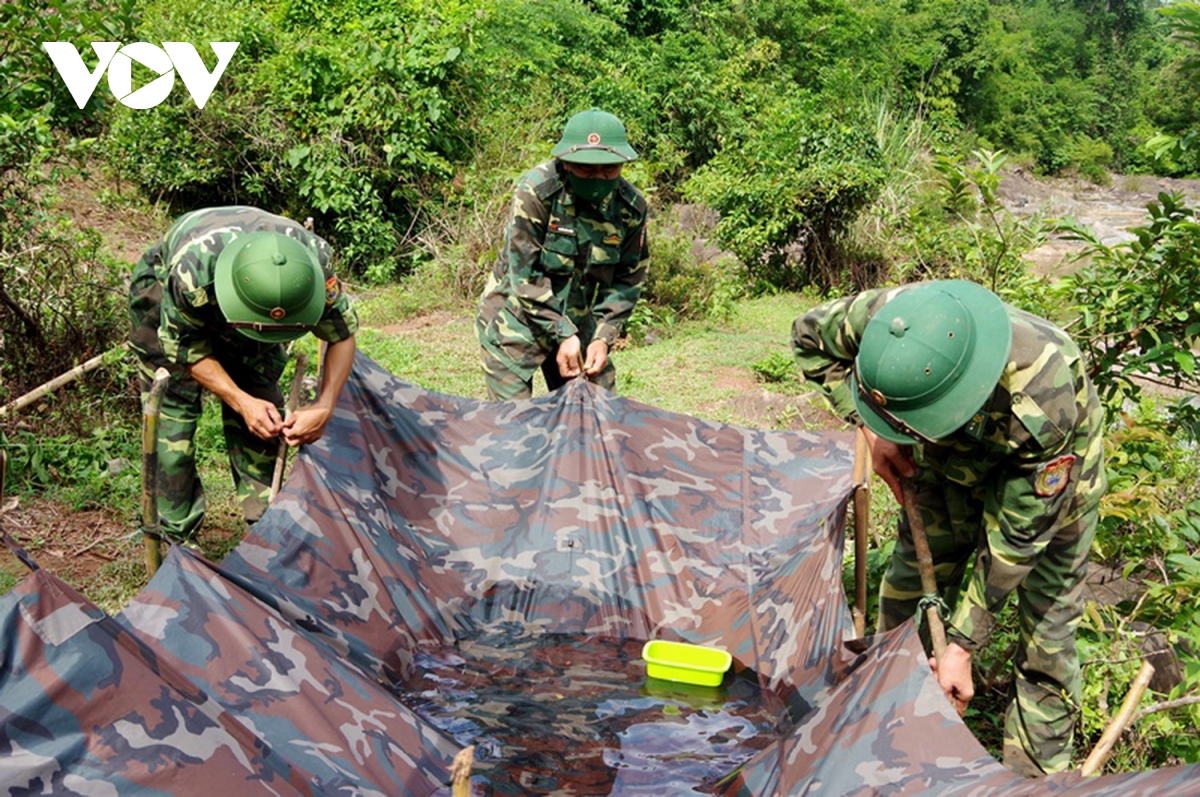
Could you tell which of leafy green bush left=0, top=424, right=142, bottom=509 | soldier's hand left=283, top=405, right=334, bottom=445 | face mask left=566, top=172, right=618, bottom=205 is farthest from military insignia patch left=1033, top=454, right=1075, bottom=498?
leafy green bush left=0, top=424, right=142, bottom=509

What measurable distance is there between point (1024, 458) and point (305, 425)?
2220 mm

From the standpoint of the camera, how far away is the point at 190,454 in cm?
386

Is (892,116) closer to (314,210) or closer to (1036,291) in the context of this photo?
(314,210)

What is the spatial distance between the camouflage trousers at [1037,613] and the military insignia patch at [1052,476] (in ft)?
0.91

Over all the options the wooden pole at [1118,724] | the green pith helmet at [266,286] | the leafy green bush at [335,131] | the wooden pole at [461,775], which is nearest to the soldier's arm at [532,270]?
the green pith helmet at [266,286]

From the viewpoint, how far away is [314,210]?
31.1 feet

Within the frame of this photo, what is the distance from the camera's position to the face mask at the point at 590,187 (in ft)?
14.5

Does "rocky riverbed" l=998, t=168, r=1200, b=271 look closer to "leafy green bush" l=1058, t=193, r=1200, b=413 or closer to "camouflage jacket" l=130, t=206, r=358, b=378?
"leafy green bush" l=1058, t=193, r=1200, b=413

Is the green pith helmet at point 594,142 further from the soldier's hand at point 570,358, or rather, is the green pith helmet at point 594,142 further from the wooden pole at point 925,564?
the wooden pole at point 925,564

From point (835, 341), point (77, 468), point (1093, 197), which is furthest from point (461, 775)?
point (1093, 197)

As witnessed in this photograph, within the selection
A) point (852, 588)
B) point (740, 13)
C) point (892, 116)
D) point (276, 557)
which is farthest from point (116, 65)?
point (740, 13)

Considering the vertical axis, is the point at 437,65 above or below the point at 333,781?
above

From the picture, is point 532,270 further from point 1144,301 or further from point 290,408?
point 1144,301

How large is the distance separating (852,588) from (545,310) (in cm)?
162
